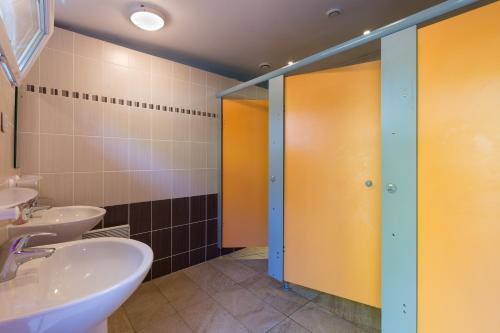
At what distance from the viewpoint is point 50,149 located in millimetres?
1714

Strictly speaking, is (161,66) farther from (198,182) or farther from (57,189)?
(57,189)

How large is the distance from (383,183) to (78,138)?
2.31 metres

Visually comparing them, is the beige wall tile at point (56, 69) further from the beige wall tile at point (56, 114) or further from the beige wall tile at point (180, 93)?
the beige wall tile at point (180, 93)

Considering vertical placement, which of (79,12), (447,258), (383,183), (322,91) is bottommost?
(447,258)

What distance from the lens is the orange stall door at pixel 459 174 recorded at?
3.31 feet

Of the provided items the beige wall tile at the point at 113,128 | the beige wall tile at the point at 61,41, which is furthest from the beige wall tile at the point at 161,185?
the beige wall tile at the point at 61,41

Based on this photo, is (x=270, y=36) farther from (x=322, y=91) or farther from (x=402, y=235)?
(x=402, y=235)

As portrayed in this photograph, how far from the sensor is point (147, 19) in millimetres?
1697

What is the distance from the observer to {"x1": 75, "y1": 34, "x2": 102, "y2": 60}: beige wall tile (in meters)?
1.83

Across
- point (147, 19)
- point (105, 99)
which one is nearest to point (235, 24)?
point (147, 19)

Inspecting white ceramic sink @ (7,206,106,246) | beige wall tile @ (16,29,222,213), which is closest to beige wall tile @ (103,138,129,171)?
beige wall tile @ (16,29,222,213)

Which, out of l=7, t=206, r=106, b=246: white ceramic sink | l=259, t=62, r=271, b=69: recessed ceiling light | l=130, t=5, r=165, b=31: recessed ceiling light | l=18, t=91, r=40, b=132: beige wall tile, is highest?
l=259, t=62, r=271, b=69: recessed ceiling light

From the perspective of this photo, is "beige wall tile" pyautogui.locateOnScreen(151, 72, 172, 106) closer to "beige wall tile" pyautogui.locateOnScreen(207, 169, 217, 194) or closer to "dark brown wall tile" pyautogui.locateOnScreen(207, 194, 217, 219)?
"beige wall tile" pyautogui.locateOnScreen(207, 169, 217, 194)

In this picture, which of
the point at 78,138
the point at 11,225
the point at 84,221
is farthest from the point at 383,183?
the point at 78,138
